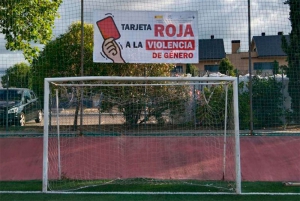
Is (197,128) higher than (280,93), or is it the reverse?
(280,93)

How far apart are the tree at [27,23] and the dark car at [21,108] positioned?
1160mm

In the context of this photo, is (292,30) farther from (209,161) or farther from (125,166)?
(125,166)

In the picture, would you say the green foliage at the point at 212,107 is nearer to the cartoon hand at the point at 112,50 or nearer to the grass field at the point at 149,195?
the grass field at the point at 149,195

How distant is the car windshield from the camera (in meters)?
12.6

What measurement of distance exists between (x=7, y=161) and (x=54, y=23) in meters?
4.47

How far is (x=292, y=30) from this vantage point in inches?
523

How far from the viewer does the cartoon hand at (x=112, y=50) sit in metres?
11.4

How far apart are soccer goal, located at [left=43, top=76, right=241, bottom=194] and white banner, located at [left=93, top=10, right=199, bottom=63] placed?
1.33 metres

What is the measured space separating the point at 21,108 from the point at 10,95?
0.64 metres

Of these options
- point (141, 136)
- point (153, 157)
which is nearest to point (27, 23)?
point (141, 136)

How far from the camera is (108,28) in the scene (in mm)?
11438

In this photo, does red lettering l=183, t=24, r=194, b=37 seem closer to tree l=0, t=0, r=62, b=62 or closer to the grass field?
tree l=0, t=0, r=62, b=62

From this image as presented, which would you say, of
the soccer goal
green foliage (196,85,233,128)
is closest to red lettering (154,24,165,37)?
the soccer goal

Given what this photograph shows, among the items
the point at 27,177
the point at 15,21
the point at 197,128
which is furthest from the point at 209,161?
the point at 15,21
